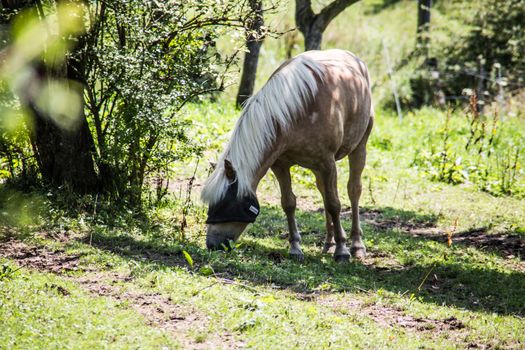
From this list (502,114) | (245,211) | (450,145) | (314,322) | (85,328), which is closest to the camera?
(85,328)

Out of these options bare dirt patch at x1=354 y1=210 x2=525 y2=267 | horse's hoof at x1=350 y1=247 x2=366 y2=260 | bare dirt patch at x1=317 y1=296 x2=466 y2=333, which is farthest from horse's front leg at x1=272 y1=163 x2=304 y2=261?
bare dirt patch at x1=354 y1=210 x2=525 y2=267

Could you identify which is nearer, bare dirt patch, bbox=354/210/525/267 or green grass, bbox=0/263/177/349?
green grass, bbox=0/263/177/349

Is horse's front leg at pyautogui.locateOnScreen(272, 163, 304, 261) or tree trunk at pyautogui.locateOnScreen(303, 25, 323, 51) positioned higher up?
tree trunk at pyautogui.locateOnScreen(303, 25, 323, 51)

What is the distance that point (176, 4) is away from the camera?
7117 mm

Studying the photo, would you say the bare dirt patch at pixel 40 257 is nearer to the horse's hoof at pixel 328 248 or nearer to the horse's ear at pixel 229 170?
the horse's ear at pixel 229 170

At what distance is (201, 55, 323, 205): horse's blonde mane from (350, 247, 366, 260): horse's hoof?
1.87 meters

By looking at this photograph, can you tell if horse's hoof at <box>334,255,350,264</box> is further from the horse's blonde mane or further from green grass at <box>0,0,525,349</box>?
the horse's blonde mane

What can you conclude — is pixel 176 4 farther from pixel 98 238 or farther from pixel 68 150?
pixel 98 238

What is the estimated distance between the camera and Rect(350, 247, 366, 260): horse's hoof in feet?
24.0

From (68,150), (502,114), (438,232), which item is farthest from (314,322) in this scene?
(502,114)

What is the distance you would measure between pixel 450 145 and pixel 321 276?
693 centimetres

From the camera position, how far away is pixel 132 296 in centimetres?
496

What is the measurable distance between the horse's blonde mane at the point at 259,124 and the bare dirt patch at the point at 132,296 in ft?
4.49

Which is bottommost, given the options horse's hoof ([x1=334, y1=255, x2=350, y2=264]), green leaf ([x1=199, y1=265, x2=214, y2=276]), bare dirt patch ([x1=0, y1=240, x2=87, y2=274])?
horse's hoof ([x1=334, y1=255, x2=350, y2=264])
